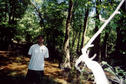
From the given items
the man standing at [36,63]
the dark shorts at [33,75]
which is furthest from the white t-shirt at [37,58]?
the dark shorts at [33,75]

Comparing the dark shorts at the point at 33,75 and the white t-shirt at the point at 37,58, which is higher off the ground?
the white t-shirt at the point at 37,58

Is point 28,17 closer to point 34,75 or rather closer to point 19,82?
point 19,82

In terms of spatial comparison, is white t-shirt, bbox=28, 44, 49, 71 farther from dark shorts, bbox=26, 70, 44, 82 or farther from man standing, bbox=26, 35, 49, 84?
dark shorts, bbox=26, 70, 44, 82

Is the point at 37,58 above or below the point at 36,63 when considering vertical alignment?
above

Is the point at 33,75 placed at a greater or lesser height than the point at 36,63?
lesser

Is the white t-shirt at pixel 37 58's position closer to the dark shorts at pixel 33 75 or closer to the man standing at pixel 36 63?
the man standing at pixel 36 63

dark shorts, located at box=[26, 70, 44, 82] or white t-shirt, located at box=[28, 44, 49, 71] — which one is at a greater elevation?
white t-shirt, located at box=[28, 44, 49, 71]

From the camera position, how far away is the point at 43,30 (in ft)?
70.3

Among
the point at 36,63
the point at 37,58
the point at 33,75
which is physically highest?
the point at 37,58

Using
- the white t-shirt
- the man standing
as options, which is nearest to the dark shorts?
the man standing

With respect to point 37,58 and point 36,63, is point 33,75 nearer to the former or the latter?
point 36,63

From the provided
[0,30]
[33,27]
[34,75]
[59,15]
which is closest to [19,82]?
[34,75]

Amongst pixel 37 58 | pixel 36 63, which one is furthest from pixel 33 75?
pixel 37 58

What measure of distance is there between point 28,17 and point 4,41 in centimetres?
802
